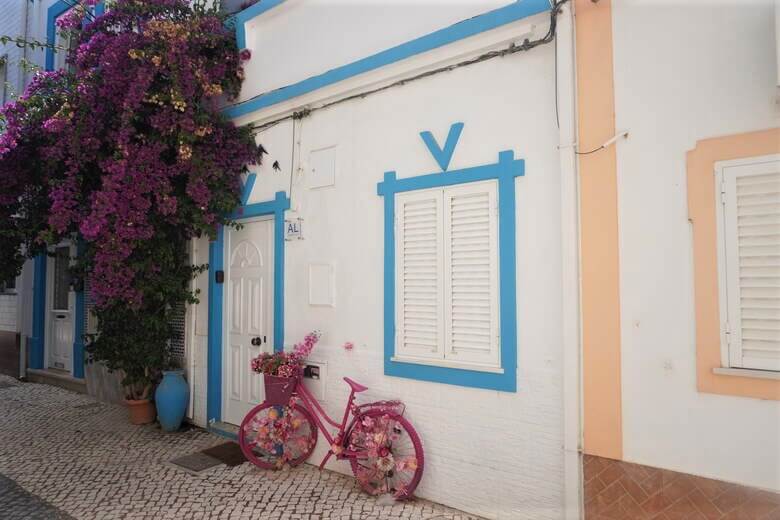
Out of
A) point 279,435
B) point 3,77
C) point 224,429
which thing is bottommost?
point 224,429

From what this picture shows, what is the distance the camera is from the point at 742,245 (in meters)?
2.87

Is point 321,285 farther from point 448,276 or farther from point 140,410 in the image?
point 140,410

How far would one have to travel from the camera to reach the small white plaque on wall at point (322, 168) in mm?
4902

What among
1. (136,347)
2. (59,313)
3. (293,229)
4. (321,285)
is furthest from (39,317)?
(321,285)

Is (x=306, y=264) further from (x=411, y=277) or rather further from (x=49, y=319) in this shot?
(x=49, y=319)

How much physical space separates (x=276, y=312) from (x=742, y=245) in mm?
4008

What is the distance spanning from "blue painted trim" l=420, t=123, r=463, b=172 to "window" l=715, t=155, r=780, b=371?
1.82 m

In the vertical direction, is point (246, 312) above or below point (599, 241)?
below

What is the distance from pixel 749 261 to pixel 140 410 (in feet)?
21.0

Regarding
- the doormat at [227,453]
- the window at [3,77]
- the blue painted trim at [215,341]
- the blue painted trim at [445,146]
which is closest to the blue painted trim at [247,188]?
the blue painted trim at [215,341]

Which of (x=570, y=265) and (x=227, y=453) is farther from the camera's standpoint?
(x=227, y=453)

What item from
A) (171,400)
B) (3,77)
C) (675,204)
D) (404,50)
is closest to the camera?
(675,204)

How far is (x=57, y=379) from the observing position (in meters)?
8.52

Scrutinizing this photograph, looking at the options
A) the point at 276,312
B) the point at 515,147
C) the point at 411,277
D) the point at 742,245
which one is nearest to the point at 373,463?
the point at 411,277
